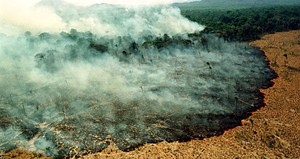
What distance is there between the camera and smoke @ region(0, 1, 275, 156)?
33.8m

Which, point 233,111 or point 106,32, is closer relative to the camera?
point 233,111

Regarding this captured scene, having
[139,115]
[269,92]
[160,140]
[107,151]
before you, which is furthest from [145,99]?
[269,92]

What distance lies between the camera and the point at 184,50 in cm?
7112

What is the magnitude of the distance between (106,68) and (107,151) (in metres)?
28.6

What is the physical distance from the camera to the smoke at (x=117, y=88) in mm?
33781

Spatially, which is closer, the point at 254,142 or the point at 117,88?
the point at 254,142

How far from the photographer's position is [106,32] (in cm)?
8506

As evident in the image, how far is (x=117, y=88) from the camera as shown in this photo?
4666 cm

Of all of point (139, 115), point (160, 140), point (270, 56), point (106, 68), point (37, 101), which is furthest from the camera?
point (270, 56)

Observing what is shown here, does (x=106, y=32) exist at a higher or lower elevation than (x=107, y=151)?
higher

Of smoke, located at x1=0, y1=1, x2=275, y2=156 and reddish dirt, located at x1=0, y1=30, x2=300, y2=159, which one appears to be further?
smoke, located at x1=0, y1=1, x2=275, y2=156

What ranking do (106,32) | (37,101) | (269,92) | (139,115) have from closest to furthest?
(139,115)
(37,101)
(269,92)
(106,32)

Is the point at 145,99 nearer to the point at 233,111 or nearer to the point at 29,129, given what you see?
the point at 233,111

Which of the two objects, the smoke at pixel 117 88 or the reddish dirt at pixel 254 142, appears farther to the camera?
the smoke at pixel 117 88
